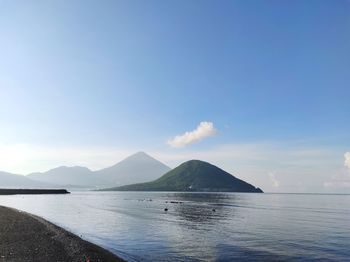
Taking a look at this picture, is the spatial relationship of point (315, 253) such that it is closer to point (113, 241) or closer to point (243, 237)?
point (243, 237)

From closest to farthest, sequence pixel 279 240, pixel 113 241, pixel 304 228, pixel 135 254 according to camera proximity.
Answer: pixel 135 254 → pixel 113 241 → pixel 279 240 → pixel 304 228

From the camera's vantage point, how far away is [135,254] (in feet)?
136

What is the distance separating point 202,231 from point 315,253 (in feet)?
75.9

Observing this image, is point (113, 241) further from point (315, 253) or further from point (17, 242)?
point (315, 253)

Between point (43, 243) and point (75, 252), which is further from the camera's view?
point (43, 243)

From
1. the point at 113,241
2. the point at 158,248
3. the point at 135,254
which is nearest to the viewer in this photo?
the point at 135,254

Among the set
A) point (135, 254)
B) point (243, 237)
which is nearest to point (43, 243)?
point (135, 254)

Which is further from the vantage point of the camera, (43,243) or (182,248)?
(182,248)

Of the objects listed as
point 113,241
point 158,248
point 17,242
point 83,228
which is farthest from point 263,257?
point 83,228

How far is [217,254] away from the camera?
42969 millimetres

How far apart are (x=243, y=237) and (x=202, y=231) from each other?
30.2 ft

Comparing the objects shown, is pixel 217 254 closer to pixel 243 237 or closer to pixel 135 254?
pixel 135 254

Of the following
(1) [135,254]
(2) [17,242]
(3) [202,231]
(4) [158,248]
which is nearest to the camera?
(2) [17,242]

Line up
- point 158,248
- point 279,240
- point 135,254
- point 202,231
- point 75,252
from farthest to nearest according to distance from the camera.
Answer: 1. point 202,231
2. point 279,240
3. point 158,248
4. point 135,254
5. point 75,252
